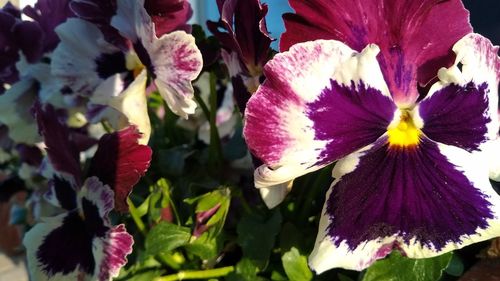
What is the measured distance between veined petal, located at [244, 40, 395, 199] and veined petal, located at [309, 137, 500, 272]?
3 cm

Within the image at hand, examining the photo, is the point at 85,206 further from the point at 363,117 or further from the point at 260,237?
the point at 363,117

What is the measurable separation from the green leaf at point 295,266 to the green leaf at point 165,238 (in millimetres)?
87

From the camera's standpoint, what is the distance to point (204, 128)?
32.2 inches

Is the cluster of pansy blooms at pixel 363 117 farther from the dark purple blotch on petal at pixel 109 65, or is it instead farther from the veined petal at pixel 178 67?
the dark purple blotch on petal at pixel 109 65

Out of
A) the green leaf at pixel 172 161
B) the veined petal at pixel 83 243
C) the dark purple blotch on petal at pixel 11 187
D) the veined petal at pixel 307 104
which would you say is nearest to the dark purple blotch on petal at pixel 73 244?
the veined petal at pixel 83 243

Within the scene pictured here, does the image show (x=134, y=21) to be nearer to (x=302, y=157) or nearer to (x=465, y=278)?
(x=302, y=157)


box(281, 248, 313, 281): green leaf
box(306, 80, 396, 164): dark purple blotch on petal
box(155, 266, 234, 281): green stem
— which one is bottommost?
box(155, 266, 234, 281): green stem

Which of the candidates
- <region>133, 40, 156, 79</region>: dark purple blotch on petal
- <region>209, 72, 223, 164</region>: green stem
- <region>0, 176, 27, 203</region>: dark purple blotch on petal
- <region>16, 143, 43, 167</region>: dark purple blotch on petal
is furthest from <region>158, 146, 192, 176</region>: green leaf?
<region>0, 176, 27, 203</region>: dark purple blotch on petal

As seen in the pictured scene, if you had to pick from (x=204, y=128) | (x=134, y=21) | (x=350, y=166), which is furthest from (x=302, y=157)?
(x=204, y=128)

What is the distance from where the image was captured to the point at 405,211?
0.36m

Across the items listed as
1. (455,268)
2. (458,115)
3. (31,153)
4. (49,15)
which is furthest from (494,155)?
(31,153)

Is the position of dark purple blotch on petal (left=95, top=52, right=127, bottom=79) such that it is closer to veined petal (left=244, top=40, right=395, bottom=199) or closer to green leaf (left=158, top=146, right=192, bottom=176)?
green leaf (left=158, top=146, right=192, bottom=176)

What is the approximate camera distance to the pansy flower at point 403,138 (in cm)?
34

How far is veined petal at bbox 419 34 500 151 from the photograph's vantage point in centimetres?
34
